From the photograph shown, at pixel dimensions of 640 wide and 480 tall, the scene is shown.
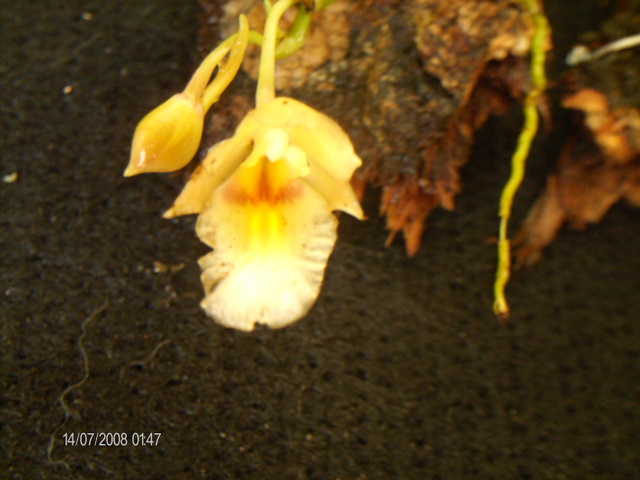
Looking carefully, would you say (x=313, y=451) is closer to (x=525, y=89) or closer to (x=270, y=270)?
(x=270, y=270)

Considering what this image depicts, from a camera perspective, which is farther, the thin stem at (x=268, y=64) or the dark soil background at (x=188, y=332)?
the dark soil background at (x=188, y=332)

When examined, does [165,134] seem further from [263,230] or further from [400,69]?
[400,69]

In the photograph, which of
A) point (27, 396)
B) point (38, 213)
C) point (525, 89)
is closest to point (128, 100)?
point (38, 213)

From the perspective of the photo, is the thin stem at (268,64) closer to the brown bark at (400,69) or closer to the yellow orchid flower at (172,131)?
the yellow orchid flower at (172,131)

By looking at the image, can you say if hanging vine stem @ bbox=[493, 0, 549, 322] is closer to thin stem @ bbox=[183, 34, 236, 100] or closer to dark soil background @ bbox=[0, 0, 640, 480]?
dark soil background @ bbox=[0, 0, 640, 480]

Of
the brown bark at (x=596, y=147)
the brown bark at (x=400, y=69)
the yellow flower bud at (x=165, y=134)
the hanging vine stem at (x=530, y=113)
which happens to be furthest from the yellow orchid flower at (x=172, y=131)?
the brown bark at (x=596, y=147)
